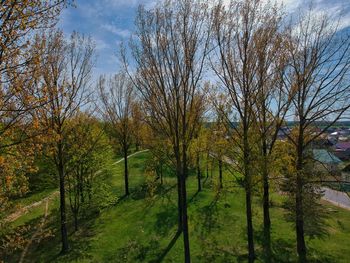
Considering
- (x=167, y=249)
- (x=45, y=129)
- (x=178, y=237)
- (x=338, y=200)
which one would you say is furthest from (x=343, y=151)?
(x=45, y=129)

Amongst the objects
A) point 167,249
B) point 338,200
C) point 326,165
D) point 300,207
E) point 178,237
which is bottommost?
point 338,200

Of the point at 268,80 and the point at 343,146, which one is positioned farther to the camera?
the point at 343,146

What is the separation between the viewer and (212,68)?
452 inches

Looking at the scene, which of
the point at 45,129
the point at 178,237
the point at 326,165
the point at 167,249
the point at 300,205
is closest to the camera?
the point at 45,129

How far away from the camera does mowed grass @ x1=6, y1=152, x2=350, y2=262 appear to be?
1376 centimetres

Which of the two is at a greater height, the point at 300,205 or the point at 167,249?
the point at 300,205

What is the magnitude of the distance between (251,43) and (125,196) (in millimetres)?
18922

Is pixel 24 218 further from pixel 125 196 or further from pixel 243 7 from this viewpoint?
pixel 243 7

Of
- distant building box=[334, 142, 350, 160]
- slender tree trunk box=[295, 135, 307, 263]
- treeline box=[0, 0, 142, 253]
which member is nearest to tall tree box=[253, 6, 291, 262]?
slender tree trunk box=[295, 135, 307, 263]

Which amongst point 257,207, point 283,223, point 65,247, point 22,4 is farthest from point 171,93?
point 257,207

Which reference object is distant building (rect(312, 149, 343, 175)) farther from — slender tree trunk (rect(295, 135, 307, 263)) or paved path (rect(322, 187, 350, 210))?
paved path (rect(322, 187, 350, 210))

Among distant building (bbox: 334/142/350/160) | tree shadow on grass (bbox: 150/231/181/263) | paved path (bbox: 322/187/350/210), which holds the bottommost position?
paved path (bbox: 322/187/350/210)

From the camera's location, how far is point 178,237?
52.3 feet

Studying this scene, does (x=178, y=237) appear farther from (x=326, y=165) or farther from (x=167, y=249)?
(x=326, y=165)
